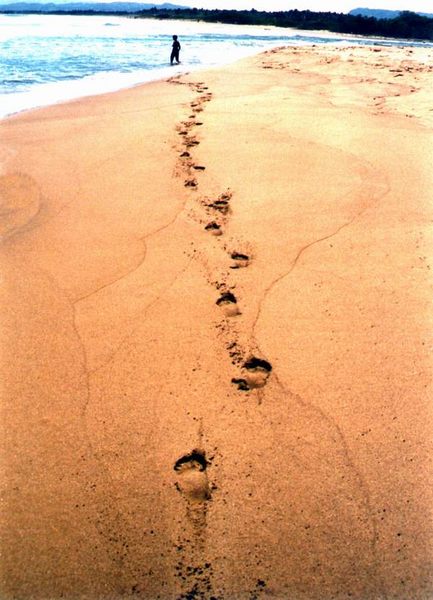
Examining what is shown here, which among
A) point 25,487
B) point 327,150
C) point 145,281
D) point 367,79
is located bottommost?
point 25,487

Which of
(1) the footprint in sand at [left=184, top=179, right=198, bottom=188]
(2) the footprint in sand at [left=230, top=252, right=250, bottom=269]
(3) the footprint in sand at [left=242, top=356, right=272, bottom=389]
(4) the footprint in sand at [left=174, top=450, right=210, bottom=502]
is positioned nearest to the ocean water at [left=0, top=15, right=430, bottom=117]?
(1) the footprint in sand at [left=184, top=179, right=198, bottom=188]

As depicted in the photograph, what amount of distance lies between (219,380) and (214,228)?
1.85m

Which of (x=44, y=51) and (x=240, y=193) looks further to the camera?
(x=44, y=51)

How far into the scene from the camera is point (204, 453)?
2.07m

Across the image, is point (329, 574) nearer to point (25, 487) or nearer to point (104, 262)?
point (25, 487)

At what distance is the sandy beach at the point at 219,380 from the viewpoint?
1.73m

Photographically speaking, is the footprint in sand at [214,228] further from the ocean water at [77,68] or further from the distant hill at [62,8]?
the distant hill at [62,8]

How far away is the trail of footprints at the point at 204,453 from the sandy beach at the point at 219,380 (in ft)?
0.03

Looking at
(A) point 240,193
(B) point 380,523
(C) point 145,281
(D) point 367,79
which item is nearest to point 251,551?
(B) point 380,523

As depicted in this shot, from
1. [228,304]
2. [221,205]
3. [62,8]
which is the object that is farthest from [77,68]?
[62,8]

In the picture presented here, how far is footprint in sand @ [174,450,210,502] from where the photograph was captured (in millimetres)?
1913

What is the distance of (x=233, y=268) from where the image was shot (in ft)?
11.0

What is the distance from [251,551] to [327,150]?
484 cm

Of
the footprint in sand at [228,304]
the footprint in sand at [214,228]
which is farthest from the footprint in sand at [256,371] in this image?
the footprint in sand at [214,228]
